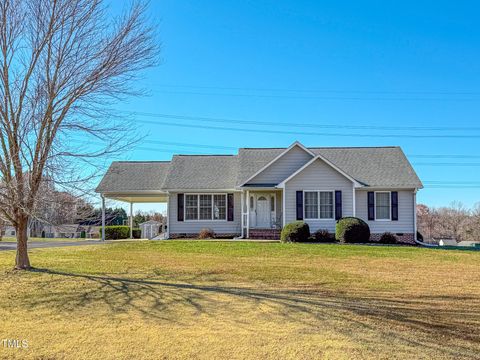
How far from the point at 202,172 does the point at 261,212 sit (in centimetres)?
439

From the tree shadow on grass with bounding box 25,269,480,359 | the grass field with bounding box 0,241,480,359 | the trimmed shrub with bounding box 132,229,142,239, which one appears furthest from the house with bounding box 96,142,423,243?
the tree shadow on grass with bounding box 25,269,480,359

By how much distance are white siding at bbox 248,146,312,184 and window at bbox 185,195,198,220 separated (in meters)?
3.76

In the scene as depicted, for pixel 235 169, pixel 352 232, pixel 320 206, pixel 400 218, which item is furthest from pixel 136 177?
pixel 400 218

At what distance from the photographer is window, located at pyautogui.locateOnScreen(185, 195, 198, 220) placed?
78.2ft

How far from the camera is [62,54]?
10664 mm

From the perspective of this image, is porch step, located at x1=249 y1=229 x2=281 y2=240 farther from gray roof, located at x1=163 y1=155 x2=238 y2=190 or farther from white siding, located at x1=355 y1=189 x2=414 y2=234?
white siding, located at x1=355 y1=189 x2=414 y2=234

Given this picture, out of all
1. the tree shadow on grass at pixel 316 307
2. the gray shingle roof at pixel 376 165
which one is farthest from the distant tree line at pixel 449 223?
the tree shadow on grass at pixel 316 307

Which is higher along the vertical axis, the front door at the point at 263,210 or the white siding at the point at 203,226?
A: the front door at the point at 263,210

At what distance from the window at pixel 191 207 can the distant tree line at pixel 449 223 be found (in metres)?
30.4

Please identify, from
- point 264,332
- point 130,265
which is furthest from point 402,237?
point 264,332

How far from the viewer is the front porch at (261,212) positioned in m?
22.5

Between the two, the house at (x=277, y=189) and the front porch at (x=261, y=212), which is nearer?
the house at (x=277, y=189)

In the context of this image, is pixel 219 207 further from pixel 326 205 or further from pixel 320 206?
pixel 326 205

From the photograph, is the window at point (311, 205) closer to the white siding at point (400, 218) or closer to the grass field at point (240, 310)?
the white siding at point (400, 218)
